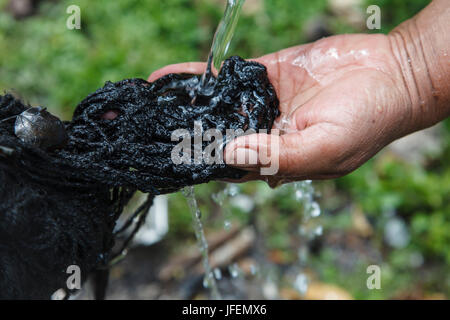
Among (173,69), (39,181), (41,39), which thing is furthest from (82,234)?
(41,39)

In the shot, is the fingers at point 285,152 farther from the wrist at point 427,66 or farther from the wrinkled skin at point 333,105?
the wrist at point 427,66

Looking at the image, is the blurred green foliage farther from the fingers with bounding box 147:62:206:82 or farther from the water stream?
the fingers with bounding box 147:62:206:82

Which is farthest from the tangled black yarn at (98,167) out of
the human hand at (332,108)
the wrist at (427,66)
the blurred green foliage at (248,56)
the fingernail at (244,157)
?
the blurred green foliage at (248,56)

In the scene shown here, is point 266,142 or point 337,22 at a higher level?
point 337,22

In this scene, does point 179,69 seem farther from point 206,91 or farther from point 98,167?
point 98,167

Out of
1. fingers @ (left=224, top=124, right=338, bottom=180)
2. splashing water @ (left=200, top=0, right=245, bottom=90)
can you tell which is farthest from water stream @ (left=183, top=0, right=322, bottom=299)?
fingers @ (left=224, top=124, right=338, bottom=180)

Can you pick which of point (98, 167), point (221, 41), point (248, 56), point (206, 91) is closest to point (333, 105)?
point (206, 91)
